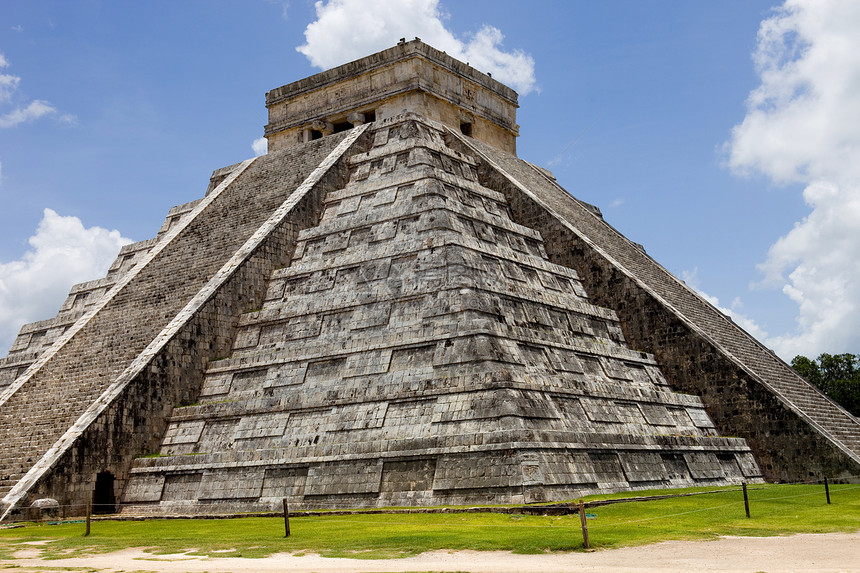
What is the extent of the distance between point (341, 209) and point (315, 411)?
619 centimetres

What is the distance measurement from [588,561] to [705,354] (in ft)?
36.5

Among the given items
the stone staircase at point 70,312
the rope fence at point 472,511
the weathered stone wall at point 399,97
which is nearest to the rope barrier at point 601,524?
the rope fence at point 472,511

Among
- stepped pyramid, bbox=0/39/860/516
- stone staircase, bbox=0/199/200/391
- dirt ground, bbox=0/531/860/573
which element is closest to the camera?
dirt ground, bbox=0/531/860/573

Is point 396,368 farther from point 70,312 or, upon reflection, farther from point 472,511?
point 70,312

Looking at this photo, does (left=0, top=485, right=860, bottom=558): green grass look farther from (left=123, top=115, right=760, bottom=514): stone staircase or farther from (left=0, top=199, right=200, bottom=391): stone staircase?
(left=0, top=199, right=200, bottom=391): stone staircase

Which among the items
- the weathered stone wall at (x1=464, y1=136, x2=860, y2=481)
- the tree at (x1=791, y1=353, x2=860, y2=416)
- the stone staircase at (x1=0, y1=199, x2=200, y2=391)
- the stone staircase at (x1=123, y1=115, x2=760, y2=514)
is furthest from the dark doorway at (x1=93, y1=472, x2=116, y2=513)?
the tree at (x1=791, y1=353, x2=860, y2=416)

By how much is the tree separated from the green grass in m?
23.8

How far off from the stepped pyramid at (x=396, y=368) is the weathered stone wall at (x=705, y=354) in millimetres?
51

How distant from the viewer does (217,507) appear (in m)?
14.6

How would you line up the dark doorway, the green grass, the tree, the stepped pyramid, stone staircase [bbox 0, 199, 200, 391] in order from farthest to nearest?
the tree < stone staircase [bbox 0, 199, 200, 391] < the dark doorway < the stepped pyramid < the green grass

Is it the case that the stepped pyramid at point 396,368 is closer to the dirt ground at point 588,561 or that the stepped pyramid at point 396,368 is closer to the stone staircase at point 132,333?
the stone staircase at point 132,333

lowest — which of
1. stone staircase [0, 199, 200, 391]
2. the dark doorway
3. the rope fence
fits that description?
the rope fence

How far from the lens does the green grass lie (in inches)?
378

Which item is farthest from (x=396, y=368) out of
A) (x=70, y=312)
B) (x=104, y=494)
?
(x=70, y=312)
